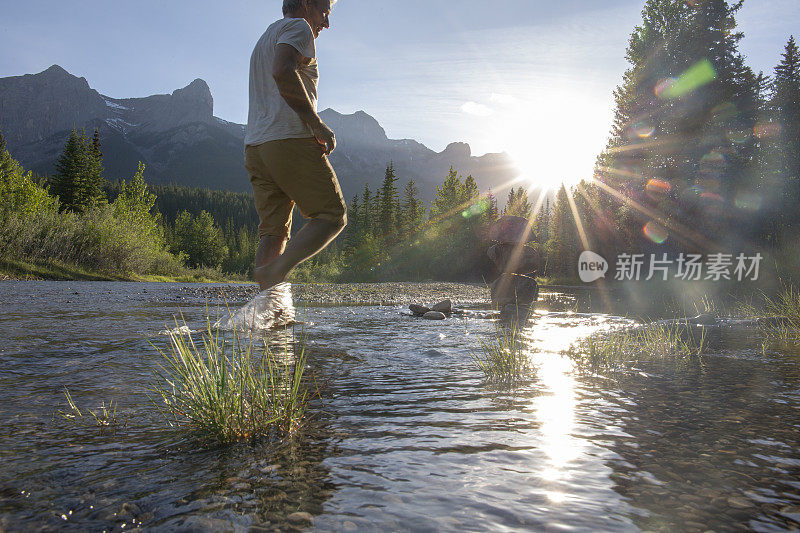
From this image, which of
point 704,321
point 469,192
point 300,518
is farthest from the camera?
point 469,192

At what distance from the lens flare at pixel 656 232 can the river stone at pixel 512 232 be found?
60.0ft

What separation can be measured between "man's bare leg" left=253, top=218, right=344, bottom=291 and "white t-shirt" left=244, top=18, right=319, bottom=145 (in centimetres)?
89

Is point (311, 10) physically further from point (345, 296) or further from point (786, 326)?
point (345, 296)

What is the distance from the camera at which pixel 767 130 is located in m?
24.9

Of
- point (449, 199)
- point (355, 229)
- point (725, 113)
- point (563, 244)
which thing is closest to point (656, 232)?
point (725, 113)

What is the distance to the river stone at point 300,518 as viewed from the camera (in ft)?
4.00

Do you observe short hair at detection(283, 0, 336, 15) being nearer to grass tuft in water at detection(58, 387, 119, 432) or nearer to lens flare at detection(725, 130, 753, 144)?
grass tuft in water at detection(58, 387, 119, 432)

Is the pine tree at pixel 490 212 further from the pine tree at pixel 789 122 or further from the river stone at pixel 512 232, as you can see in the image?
the river stone at pixel 512 232

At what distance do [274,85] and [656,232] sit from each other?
90.2ft

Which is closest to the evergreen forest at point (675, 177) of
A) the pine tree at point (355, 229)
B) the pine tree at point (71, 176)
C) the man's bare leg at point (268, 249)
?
the pine tree at point (71, 176)

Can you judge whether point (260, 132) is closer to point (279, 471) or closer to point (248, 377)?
point (248, 377)

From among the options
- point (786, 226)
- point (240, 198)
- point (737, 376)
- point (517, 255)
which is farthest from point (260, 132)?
point (240, 198)

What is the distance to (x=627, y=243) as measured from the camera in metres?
29.5

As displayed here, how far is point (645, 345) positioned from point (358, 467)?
175 inches
